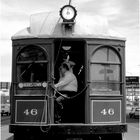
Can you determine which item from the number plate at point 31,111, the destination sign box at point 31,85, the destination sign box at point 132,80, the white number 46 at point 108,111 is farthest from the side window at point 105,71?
the destination sign box at point 132,80

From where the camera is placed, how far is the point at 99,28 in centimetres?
935

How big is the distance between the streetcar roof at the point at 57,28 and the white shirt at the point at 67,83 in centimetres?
91

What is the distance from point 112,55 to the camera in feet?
30.5

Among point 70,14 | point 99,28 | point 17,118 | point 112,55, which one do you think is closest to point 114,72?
point 112,55

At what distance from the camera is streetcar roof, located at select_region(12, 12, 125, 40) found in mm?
9156

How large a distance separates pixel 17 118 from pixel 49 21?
2.29 meters

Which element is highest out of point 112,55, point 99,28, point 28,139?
point 99,28

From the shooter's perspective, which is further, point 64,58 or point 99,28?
point 64,58

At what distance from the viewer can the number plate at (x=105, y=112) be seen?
29.5 feet

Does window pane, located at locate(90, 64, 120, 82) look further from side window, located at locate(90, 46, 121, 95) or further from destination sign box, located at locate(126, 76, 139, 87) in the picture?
destination sign box, located at locate(126, 76, 139, 87)

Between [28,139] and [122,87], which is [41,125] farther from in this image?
[122,87]

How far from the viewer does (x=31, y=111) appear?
29.3ft

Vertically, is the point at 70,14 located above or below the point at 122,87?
above

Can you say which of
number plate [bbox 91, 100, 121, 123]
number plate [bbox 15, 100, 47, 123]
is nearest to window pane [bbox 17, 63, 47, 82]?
number plate [bbox 15, 100, 47, 123]
